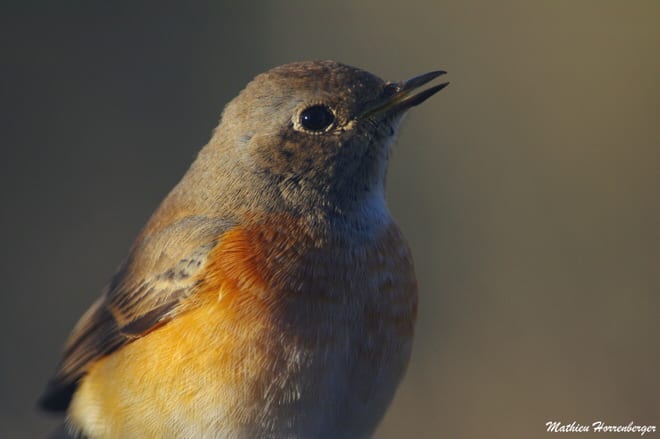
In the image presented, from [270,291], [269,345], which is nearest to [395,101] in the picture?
[270,291]

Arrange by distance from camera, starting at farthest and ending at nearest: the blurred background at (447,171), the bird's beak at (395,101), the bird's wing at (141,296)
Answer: the blurred background at (447,171)
the bird's beak at (395,101)
the bird's wing at (141,296)

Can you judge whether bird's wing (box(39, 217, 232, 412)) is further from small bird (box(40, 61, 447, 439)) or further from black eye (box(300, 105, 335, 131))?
black eye (box(300, 105, 335, 131))

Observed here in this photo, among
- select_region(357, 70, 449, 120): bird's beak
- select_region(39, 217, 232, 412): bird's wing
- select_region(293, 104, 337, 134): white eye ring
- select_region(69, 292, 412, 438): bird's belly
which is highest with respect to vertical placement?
select_region(293, 104, 337, 134): white eye ring

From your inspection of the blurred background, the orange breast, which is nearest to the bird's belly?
the orange breast

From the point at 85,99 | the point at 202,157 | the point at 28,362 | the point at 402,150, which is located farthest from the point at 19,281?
the point at 202,157

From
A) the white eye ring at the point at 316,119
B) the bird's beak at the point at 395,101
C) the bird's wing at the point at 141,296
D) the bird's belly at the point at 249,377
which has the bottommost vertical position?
the bird's belly at the point at 249,377

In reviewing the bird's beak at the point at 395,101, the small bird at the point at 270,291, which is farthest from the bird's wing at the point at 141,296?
the bird's beak at the point at 395,101

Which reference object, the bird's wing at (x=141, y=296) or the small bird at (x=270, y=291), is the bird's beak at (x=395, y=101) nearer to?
the small bird at (x=270, y=291)
